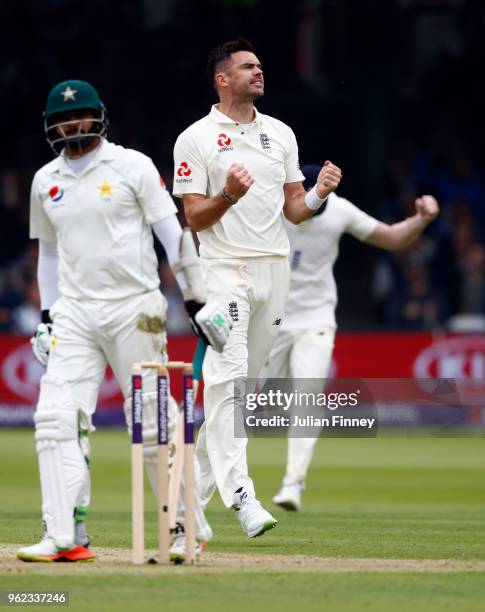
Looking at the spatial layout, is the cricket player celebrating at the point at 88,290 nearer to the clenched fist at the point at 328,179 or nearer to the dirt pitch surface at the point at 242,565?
the dirt pitch surface at the point at 242,565

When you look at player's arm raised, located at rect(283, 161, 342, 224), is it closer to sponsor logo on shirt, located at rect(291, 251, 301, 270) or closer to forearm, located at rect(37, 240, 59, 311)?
forearm, located at rect(37, 240, 59, 311)

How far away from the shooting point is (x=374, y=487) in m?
11.8

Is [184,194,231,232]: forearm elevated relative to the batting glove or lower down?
elevated

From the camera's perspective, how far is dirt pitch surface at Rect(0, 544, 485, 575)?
20.6 ft

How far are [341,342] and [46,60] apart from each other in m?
6.14

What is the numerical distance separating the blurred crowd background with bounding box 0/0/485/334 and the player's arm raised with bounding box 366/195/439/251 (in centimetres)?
883

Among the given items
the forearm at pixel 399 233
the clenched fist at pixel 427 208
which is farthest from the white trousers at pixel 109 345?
the forearm at pixel 399 233

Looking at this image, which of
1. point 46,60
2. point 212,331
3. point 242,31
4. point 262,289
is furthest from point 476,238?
point 212,331

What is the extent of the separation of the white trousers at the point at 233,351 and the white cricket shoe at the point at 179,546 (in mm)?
559

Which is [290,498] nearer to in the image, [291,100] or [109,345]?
[109,345]

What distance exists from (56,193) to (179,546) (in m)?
1.59

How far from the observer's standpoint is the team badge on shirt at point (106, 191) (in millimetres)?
6621

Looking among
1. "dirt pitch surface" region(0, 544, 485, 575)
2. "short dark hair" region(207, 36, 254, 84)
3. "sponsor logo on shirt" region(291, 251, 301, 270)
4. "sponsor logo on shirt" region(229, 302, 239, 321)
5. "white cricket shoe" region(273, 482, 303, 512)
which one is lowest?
"dirt pitch surface" region(0, 544, 485, 575)

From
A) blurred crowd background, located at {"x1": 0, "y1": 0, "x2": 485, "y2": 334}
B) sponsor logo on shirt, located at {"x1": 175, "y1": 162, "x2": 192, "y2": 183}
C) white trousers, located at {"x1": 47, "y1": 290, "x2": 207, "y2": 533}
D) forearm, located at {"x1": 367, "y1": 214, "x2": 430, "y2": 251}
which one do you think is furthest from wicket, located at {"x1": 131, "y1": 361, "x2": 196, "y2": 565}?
blurred crowd background, located at {"x1": 0, "y1": 0, "x2": 485, "y2": 334}
